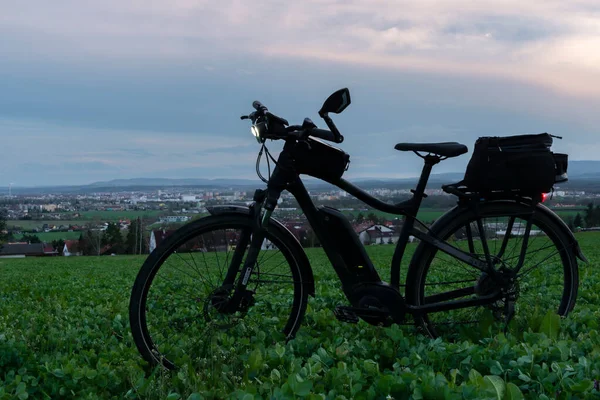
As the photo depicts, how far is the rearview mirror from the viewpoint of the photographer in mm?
4070

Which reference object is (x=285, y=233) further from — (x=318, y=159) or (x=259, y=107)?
(x=259, y=107)

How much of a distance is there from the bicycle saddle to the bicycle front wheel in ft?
3.97

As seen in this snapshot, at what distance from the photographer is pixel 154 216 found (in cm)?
5853

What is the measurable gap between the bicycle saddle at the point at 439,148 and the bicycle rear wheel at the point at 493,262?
1.90 ft

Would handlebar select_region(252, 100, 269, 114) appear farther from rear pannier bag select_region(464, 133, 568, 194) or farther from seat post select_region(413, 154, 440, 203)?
rear pannier bag select_region(464, 133, 568, 194)

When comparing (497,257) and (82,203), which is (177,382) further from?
(82,203)

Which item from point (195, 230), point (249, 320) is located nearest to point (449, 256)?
point (249, 320)

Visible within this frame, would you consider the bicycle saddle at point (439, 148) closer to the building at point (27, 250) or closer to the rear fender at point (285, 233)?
the rear fender at point (285, 233)

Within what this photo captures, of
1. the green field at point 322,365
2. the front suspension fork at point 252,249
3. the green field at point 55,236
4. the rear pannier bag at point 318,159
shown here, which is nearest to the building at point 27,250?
the green field at point 55,236

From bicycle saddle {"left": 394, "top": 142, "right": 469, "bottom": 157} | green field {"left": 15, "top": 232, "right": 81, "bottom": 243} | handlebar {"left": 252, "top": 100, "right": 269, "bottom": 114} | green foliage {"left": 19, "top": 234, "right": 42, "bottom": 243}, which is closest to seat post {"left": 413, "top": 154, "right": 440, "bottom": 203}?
bicycle saddle {"left": 394, "top": 142, "right": 469, "bottom": 157}

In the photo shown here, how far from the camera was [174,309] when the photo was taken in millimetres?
4598

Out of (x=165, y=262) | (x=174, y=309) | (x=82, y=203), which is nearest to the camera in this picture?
(x=165, y=262)

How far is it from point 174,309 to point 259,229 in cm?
97

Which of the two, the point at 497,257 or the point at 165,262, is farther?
the point at 497,257
